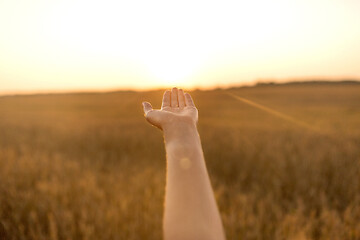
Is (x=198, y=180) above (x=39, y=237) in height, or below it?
above

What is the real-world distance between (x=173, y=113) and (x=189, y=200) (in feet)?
1.30

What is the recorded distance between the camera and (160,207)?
247 centimetres

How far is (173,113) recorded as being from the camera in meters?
0.94

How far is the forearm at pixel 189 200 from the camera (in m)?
0.56

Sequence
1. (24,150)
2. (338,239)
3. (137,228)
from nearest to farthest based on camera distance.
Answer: (338,239)
(137,228)
(24,150)

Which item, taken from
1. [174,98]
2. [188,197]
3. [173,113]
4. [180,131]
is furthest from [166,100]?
[188,197]

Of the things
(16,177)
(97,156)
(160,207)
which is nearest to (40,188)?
(16,177)

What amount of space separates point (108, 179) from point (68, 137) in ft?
11.5

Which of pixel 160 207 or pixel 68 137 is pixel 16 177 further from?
pixel 68 137

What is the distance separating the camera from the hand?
2.91 feet

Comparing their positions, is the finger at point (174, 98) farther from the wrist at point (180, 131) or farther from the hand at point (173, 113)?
the wrist at point (180, 131)

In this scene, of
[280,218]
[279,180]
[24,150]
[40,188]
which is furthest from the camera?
[24,150]

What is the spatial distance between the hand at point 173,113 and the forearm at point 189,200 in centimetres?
17

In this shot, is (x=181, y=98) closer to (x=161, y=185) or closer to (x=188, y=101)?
(x=188, y=101)
